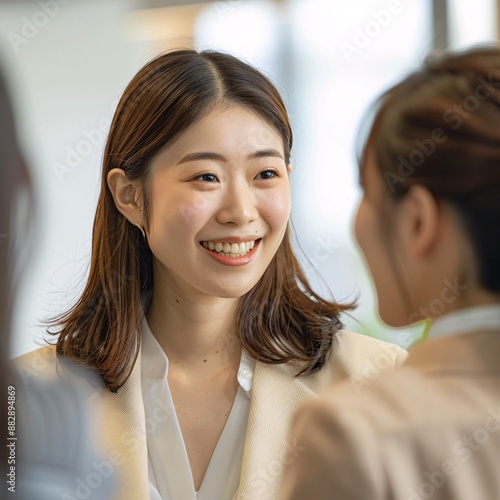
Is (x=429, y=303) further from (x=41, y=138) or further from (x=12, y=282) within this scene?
(x=41, y=138)

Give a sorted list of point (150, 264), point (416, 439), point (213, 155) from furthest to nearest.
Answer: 1. point (150, 264)
2. point (213, 155)
3. point (416, 439)

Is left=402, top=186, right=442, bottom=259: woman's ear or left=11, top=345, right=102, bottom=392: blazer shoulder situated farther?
left=11, top=345, right=102, bottom=392: blazer shoulder

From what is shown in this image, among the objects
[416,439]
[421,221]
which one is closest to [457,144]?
[421,221]

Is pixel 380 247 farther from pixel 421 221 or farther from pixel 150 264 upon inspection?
pixel 150 264

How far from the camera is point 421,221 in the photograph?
0.48 meters

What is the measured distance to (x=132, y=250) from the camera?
3.13ft

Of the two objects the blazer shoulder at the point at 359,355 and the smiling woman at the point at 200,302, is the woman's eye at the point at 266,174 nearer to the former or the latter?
the smiling woman at the point at 200,302

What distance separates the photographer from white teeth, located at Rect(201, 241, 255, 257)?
0.87 metres

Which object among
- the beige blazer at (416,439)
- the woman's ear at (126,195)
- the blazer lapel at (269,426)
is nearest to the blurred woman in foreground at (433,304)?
the beige blazer at (416,439)

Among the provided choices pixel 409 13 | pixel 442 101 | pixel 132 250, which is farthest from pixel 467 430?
pixel 409 13

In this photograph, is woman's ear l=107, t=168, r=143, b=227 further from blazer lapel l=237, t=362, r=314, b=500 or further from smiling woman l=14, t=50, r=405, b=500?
blazer lapel l=237, t=362, r=314, b=500

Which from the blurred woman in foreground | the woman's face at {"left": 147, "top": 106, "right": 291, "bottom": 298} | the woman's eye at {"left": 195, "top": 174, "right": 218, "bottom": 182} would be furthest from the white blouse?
the blurred woman in foreground

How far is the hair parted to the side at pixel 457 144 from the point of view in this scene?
470 mm

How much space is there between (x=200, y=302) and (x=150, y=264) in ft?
0.28
